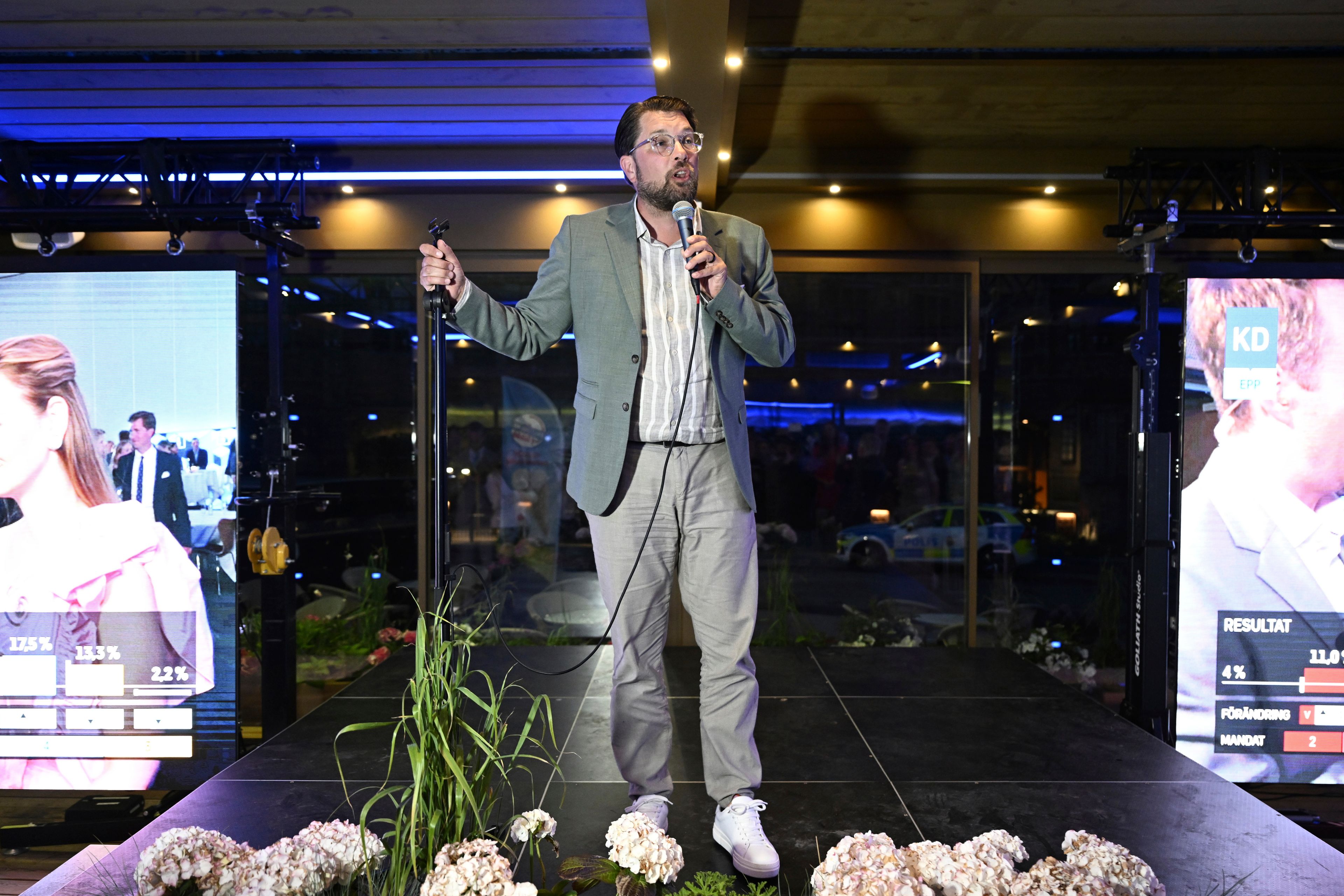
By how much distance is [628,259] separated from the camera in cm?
203

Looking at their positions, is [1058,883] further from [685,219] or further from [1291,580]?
[1291,580]

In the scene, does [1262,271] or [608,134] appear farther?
[608,134]

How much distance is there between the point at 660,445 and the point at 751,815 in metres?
0.85

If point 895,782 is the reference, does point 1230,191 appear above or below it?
above

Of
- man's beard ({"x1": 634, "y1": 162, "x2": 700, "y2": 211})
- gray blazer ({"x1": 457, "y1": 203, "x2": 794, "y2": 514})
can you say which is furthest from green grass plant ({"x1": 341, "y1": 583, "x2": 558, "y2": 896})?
man's beard ({"x1": 634, "y1": 162, "x2": 700, "y2": 211})

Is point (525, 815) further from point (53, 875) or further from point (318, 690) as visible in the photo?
point (318, 690)

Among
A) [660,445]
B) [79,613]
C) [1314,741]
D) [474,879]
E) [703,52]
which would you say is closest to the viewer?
[474,879]

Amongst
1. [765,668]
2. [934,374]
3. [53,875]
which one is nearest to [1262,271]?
[934,374]

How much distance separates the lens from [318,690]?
4.48m

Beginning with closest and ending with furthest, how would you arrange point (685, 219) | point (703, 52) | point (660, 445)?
point (685, 219) < point (660, 445) < point (703, 52)

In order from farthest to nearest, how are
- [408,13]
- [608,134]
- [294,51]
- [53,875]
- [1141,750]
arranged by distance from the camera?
1. [608,134]
2. [294,51]
3. [408,13]
4. [1141,750]
5. [53,875]

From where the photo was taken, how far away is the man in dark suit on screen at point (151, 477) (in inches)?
144

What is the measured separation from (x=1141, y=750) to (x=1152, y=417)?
1.46m

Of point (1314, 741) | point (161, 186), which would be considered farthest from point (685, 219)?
point (1314, 741)
